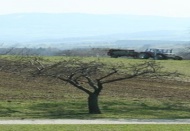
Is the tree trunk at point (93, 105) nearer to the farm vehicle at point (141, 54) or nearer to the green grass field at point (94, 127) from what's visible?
the green grass field at point (94, 127)

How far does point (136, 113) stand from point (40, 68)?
490 centimetres

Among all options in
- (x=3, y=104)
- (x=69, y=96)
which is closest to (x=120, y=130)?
(x=3, y=104)

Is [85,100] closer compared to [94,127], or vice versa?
[94,127]

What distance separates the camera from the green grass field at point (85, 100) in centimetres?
2350

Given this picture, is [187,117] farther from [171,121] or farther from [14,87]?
[14,87]

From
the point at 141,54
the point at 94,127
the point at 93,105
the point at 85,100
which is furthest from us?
the point at 141,54

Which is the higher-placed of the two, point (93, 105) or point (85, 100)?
point (93, 105)

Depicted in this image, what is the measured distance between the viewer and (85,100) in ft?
92.8

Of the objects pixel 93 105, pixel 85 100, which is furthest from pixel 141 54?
pixel 93 105

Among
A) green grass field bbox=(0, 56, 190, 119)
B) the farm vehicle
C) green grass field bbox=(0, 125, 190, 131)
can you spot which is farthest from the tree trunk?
the farm vehicle

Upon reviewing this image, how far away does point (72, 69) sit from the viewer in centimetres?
2409

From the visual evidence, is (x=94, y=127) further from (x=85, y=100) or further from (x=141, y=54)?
(x=141, y=54)

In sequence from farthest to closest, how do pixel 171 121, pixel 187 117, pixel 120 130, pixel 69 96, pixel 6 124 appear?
pixel 69 96
pixel 187 117
pixel 171 121
pixel 6 124
pixel 120 130

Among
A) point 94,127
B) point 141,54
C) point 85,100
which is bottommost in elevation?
point 85,100
